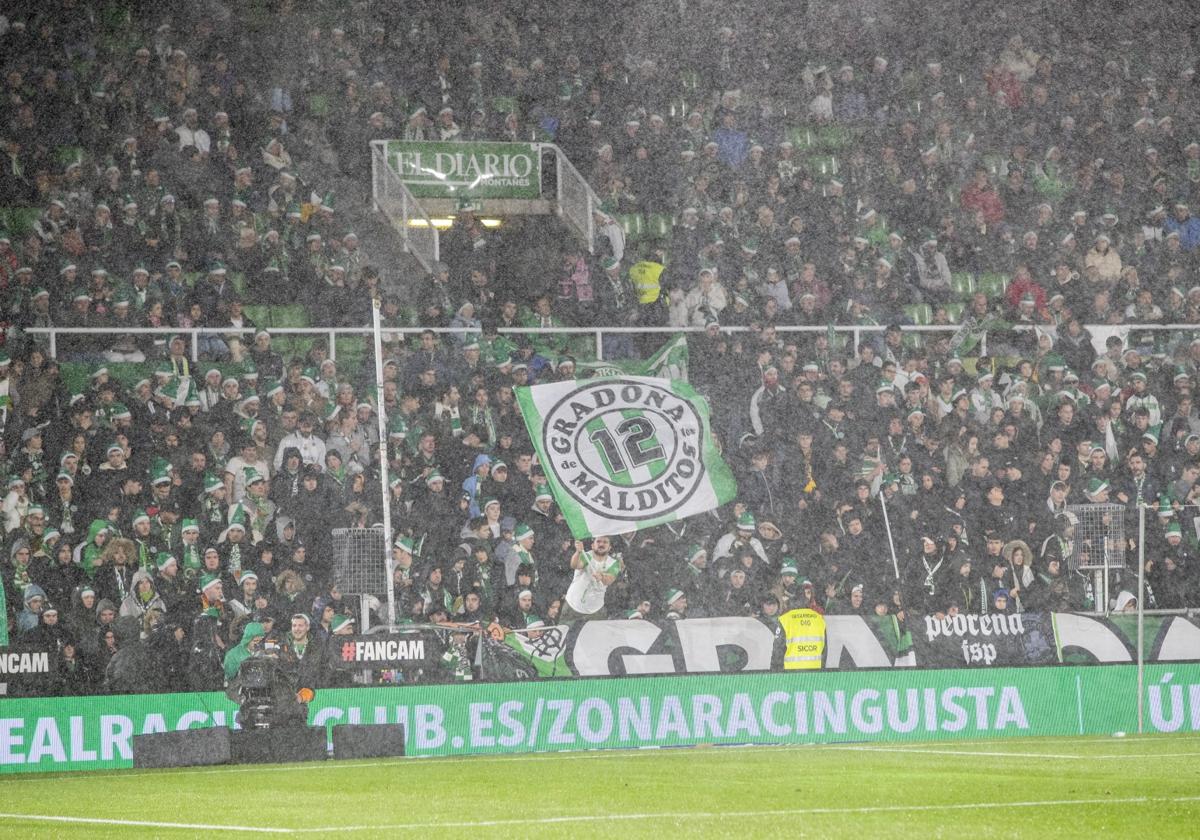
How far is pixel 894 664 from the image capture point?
50.4 ft

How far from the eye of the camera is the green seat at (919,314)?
2064 cm

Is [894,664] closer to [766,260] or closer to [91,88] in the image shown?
[766,260]

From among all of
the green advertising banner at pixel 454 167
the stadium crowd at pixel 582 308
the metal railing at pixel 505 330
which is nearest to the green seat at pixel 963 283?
the stadium crowd at pixel 582 308

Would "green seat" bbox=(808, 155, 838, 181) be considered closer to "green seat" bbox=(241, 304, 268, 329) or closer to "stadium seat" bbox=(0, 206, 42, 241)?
"green seat" bbox=(241, 304, 268, 329)

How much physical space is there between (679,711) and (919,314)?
7.87 metres

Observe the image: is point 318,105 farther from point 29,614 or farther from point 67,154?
point 29,614

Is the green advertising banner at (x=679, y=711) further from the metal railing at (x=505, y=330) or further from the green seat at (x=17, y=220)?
the green seat at (x=17, y=220)

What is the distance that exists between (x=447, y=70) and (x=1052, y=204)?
8203 mm

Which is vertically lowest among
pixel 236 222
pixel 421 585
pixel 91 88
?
pixel 421 585

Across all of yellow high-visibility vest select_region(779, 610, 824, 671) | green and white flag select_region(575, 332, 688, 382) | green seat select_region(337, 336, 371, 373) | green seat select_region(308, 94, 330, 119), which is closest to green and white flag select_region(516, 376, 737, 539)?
green and white flag select_region(575, 332, 688, 382)

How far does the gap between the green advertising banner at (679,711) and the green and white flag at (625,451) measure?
3083 millimetres

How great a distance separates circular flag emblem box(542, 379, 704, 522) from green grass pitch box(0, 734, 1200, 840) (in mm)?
4491

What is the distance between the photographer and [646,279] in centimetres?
2022

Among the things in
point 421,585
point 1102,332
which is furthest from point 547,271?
point 1102,332
